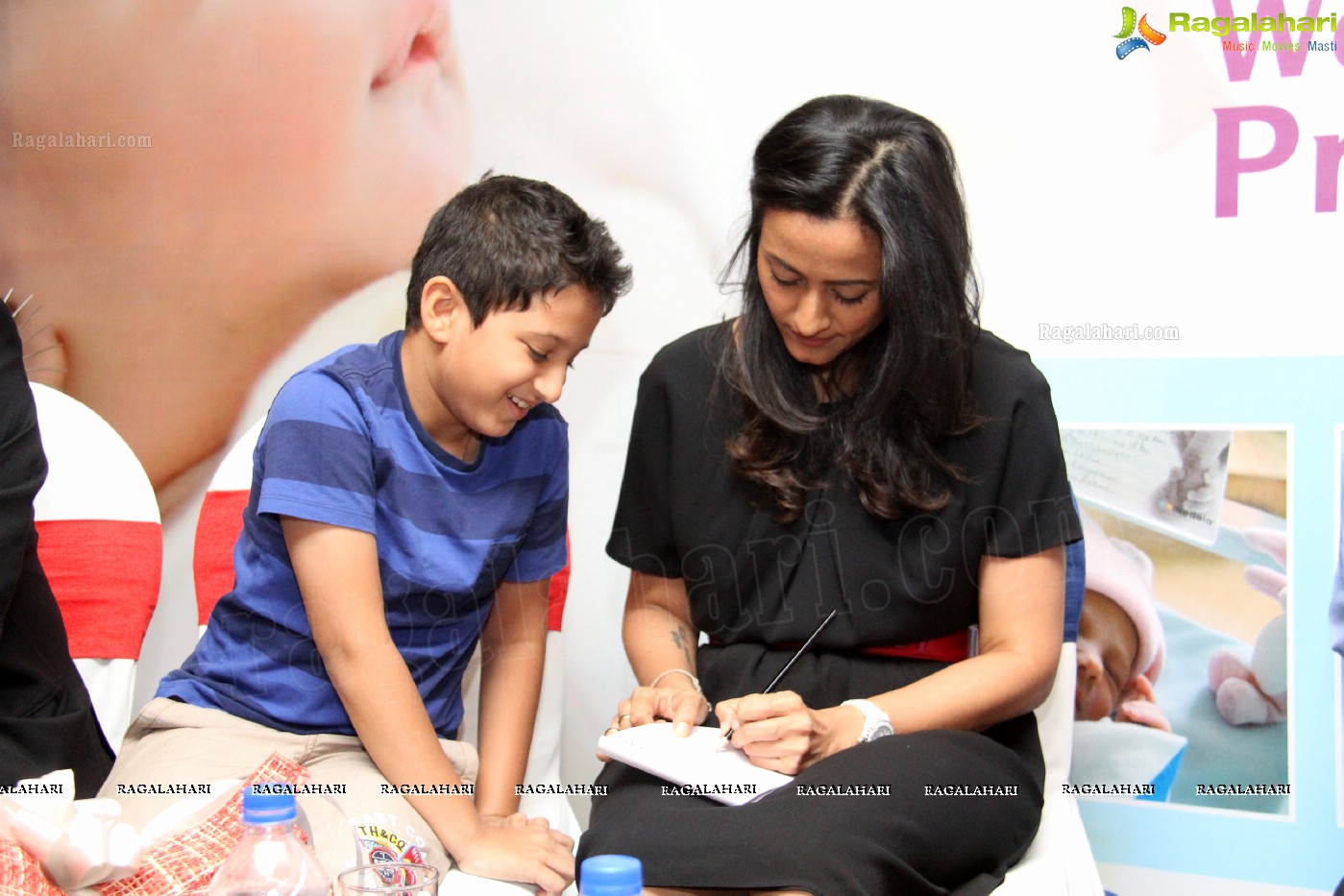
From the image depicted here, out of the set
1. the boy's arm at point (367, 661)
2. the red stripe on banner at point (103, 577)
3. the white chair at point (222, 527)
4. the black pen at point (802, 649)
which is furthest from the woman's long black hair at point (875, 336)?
the red stripe on banner at point (103, 577)

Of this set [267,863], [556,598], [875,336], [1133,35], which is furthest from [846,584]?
[1133,35]

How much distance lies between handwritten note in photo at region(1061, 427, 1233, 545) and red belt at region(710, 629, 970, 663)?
0.51 meters

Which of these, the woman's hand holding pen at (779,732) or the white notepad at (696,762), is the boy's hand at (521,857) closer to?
the white notepad at (696,762)

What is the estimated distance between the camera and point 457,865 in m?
1.26

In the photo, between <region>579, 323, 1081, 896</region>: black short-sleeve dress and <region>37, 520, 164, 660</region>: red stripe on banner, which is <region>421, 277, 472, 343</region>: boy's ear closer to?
<region>579, 323, 1081, 896</region>: black short-sleeve dress

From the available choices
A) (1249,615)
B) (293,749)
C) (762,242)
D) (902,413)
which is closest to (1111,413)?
(1249,615)

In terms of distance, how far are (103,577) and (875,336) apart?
3.73ft

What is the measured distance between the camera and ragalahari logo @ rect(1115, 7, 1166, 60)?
5.98 feet

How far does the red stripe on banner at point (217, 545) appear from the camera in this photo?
1.67m

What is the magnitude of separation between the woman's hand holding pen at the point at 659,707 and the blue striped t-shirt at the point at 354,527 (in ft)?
0.81

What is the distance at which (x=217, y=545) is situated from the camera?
1.68m

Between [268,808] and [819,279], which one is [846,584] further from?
[268,808]

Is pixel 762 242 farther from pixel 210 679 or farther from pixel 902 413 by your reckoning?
pixel 210 679

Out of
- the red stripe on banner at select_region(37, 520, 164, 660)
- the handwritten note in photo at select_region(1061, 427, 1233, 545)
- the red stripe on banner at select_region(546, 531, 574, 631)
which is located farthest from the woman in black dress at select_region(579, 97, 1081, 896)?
the red stripe on banner at select_region(37, 520, 164, 660)
